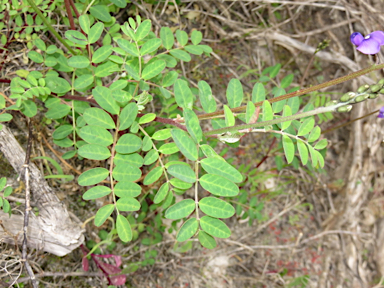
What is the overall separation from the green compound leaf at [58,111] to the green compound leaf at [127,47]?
0.50 metres

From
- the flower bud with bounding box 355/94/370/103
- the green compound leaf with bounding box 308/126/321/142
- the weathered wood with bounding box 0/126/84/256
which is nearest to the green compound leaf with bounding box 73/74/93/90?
the weathered wood with bounding box 0/126/84/256

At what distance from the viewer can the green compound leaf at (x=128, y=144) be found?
4.56ft

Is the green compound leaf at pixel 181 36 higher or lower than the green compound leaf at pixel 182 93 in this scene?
higher

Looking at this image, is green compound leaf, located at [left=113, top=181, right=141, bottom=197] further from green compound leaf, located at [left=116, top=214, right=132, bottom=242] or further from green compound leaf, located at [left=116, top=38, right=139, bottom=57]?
green compound leaf, located at [left=116, top=38, right=139, bottom=57]

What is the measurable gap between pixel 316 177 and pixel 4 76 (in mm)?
2926

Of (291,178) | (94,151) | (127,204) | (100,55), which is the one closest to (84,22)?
(100,55)

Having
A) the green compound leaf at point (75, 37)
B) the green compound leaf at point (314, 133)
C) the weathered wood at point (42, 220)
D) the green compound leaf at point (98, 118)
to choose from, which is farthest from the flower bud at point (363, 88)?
the weathered wood at point (42, 220)

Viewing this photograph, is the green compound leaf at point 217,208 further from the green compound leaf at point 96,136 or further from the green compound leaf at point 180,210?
the green compound leaf at point 96,136

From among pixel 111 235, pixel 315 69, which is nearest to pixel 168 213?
pixel 111 235

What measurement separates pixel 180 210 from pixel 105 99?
63 cm

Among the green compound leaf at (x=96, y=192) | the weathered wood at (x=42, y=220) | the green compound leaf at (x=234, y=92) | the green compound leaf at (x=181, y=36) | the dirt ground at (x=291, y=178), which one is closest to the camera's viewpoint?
the green compound leaf at (x=96, y=192)

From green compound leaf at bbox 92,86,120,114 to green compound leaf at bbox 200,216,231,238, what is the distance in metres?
0.66

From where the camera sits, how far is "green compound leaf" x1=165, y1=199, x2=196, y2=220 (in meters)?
1.25

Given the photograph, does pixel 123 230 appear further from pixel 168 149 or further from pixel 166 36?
pixel 166 36
